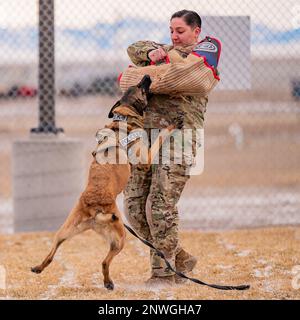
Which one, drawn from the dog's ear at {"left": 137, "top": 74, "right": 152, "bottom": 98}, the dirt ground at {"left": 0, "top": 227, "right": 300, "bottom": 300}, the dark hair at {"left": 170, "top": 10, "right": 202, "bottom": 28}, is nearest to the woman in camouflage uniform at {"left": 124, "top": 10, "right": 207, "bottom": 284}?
the dark hair at {"left": 170, "top": 10, "right": 202, "bottom": 28}

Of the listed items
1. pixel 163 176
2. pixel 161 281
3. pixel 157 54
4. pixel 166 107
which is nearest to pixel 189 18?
pixel 157 54

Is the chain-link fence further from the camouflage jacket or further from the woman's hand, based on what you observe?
the woman's hand

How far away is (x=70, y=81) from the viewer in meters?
18.7

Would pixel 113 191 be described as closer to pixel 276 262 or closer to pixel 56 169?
pixel 276 262

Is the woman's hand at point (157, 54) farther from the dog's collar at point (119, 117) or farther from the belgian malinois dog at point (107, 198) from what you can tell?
the dog's collar at point (119, 117)

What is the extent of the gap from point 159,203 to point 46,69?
2830 millimetres

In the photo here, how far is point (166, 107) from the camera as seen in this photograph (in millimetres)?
4812

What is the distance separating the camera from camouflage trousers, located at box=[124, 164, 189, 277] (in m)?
4.69

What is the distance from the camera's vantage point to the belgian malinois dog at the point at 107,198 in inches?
173

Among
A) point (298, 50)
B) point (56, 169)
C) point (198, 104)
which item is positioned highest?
point (298, 50)

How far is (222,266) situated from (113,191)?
4.76 feet

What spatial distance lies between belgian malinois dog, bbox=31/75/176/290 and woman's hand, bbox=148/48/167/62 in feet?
0.44
